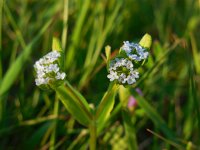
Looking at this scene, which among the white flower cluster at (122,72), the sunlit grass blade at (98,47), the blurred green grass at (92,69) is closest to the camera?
the white flower cluster at (122,72)

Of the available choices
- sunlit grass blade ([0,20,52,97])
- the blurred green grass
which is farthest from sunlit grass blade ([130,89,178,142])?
sunlit grass blade ([0,20,52,97])

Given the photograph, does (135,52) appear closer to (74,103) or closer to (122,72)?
(122,72)

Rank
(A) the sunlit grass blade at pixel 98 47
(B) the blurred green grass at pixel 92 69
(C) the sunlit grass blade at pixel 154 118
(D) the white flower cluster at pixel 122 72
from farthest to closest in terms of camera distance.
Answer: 1. (A) the sunlit grass blade at pixel 98 47
2. (B) the blurred green grass at pixel 92 69
3. (C) the sunlit grass blade at pixel 154 118
4. (D) the white flower cluster at pixel 122 72

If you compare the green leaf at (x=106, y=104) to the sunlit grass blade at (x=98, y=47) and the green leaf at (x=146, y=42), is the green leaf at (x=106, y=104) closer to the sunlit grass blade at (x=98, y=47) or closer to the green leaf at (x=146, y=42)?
the green leaf at (x=146, y=42)

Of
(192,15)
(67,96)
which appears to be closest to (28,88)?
(67,96)

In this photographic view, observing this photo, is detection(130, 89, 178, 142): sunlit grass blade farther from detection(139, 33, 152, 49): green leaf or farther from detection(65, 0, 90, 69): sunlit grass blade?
detection(65, 0, 90, 69): sunlit grass blade

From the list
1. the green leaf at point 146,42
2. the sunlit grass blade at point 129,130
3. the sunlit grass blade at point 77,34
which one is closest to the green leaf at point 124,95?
the sunlit grass blade at point 129,130

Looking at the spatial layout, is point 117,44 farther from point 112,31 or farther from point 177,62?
point 177,62
